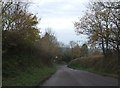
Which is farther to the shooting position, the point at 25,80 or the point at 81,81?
the point at 81,81

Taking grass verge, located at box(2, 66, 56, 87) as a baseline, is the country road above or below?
below

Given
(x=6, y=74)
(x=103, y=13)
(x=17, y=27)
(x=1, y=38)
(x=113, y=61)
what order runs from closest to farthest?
(x=6, y=74), (x=1, y=38), (x=17, y=27), (x=103, y=13), (x=113, y=61)

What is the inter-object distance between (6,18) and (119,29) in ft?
63.4

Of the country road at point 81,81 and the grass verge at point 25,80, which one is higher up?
the grass verge at point 25,80

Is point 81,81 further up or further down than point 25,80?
further down

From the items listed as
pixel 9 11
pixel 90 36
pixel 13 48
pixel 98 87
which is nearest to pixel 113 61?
pixel 90 36

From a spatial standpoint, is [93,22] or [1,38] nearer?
[1,38]

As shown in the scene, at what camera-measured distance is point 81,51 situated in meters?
163

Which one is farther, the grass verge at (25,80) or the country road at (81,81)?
the country road at (81,81)

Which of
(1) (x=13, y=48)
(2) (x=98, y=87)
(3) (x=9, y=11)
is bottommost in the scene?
(2) (x=98, y=87)

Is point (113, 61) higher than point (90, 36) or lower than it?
lower

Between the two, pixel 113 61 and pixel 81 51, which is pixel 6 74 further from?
pixel 81 51

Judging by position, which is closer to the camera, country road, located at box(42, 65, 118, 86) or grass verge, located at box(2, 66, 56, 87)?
grass verge, located at box(2, 66, 56, 87)

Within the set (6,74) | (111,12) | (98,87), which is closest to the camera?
(98,87)
